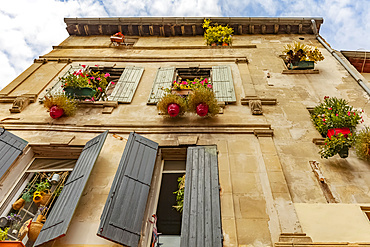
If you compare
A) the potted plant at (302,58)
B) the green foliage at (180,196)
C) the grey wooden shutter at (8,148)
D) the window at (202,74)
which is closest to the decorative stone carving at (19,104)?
the grey wooden shutter at (8,148)

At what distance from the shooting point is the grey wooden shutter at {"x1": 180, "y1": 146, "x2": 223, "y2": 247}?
4.08 meters

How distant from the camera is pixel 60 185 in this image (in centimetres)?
525

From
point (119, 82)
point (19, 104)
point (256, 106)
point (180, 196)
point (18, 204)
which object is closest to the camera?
point (18, 204)

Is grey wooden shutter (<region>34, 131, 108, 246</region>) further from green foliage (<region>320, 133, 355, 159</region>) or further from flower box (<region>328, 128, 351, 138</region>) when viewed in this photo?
flower box (<region>328, 128, 351, 138</region>)

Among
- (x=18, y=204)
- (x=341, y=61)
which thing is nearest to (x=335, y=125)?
(x=341, y=61)

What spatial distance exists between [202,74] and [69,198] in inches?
228

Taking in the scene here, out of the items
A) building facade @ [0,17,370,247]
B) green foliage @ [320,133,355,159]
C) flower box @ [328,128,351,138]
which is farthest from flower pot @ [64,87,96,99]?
flower box @ [328,128,351,138]

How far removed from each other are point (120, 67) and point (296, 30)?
7.60 meters

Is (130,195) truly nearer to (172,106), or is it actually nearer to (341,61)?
(172,106)

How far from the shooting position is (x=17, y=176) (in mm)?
5359

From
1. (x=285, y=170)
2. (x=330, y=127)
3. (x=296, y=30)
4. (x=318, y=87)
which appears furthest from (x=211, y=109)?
(x=296, y=30)

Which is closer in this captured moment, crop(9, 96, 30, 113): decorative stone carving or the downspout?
crop(9, 96, 30, 113): decorative stone carving

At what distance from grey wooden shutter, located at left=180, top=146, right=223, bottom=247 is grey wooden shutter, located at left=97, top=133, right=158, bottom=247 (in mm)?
718

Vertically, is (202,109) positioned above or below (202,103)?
below
